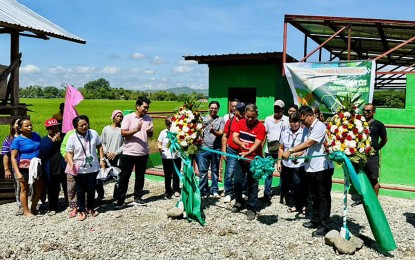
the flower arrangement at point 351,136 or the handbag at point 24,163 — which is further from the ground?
the flower arrangement at point 351,136

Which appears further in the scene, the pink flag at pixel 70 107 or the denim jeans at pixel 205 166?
the denim jeans at pixel 205 166

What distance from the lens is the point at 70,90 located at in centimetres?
629

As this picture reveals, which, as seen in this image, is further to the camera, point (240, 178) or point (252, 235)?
point (240, 178)

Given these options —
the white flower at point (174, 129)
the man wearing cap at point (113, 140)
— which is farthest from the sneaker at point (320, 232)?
the man wearing cap at point (113, 140)

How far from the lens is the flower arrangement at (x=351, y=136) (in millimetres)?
4374

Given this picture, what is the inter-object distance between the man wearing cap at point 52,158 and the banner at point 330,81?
5362 millimetres

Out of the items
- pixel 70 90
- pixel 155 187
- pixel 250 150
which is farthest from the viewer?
pixel 155 187

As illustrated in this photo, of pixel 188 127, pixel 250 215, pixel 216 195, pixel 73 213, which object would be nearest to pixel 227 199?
pixel 216 195

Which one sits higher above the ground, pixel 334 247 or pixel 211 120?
pixel 211 120

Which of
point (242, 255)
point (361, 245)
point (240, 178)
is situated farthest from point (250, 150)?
point (361, 245)

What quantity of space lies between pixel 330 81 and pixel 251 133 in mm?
3655

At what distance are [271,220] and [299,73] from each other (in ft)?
13.6

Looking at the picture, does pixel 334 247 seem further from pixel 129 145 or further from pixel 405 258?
pixel 129 145

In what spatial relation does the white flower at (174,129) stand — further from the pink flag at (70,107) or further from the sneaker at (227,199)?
the pink flag at (70,107)
